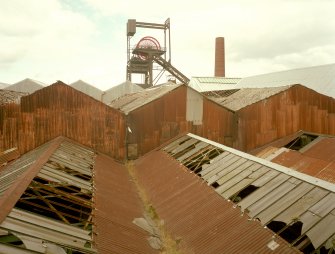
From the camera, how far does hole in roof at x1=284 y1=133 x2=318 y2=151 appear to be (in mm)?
24812

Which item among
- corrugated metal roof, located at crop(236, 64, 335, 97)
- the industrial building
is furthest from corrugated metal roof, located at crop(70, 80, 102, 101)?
corrugated metal roof, located at crop(236, 64, 335, 97)

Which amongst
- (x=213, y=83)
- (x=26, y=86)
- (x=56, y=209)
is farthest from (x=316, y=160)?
(x=26, y=86)

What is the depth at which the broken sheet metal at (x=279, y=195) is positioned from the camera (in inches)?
351

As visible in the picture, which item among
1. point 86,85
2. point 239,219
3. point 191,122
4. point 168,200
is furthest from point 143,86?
point 239,219

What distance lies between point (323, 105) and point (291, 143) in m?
4.78

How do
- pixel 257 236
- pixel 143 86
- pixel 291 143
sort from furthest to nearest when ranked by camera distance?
pixel 143 86, pixel 291 143, pixel 257 236

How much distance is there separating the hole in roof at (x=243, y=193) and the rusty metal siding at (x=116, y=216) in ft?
11.6

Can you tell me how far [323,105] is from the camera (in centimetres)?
2720

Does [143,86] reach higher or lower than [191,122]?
higher

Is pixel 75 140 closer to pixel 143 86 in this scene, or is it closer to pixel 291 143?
pixel 291 143

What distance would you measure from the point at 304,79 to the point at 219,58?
15.1 metres

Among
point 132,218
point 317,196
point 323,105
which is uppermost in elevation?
point 323,105

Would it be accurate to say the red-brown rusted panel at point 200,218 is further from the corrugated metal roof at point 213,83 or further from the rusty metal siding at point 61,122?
the corrugated metal roof at point 213,83

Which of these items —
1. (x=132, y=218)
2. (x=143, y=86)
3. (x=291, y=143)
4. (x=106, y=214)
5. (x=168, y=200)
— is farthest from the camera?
(x=143, y=86)
